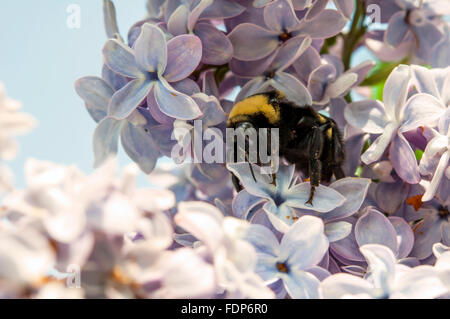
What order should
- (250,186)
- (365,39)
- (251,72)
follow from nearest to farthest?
(250,186) < (251,72) < (365,39)

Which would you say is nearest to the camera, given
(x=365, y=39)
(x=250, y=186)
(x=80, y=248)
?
(x=80, y=248)

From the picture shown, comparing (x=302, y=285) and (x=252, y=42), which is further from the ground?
(x=252, y=42)

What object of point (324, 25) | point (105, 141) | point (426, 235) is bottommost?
point (426, 235)

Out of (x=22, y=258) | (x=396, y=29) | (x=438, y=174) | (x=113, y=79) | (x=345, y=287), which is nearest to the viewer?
(x=22, y=258)

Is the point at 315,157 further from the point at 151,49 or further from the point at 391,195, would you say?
the point at 151,49

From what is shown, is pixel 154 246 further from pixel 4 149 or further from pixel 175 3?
pixel 175 3

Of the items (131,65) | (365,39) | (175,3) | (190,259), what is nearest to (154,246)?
(190,259)

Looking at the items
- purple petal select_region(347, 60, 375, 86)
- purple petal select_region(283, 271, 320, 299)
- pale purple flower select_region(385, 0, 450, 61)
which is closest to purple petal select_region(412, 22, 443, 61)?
pale purple flower select_region(385, 0, 450, 61)

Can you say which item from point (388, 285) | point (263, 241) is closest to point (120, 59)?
point (263, 241)
